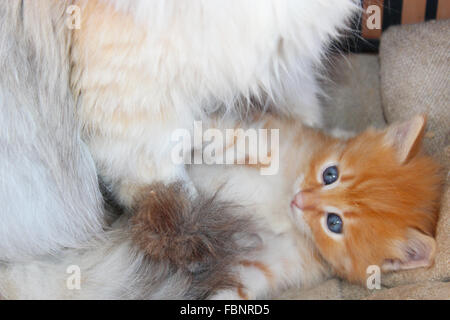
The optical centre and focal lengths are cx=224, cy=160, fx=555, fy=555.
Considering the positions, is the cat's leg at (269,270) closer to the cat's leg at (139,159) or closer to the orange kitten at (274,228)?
the orange kitten at (274,228)

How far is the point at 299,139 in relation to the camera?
1874mm

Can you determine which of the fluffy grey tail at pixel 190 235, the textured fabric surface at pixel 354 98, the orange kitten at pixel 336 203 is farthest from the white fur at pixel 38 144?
the textured fabric surface at pixel 354 98

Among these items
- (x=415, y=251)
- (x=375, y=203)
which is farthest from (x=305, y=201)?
(x=415, y=251)

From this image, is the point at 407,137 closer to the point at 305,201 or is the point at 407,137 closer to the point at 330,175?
the point at 330,175

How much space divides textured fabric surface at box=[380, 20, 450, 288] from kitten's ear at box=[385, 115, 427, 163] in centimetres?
20

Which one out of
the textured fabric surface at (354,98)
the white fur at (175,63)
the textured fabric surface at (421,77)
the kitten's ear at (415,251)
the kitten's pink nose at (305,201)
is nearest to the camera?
the white fur at (175,63)

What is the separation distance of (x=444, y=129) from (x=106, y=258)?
1229mm

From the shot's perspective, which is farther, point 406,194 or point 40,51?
point 406,194

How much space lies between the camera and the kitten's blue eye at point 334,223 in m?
1.69

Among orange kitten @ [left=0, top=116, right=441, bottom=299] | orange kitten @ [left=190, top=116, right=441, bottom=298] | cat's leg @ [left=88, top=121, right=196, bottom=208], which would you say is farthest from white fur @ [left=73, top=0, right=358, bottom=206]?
orange kitten @ [left=190, top=116, right=441, bottom=298]

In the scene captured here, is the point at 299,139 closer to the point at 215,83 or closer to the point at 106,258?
the point at 215,83

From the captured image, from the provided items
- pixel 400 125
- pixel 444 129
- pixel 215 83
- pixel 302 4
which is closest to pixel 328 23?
pixel 302 4
